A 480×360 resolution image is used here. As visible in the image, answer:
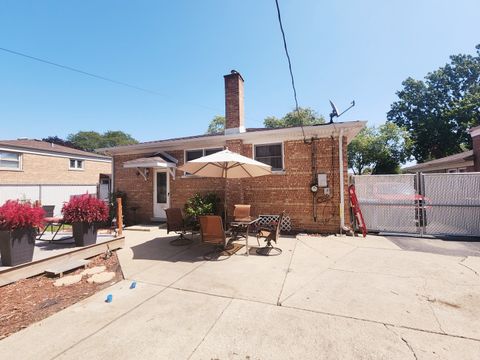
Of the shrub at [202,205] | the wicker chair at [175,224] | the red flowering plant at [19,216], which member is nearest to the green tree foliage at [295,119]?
the shrub at [202,205]

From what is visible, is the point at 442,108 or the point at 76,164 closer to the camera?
the point at 76,164

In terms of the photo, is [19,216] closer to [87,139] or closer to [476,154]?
[476,154]

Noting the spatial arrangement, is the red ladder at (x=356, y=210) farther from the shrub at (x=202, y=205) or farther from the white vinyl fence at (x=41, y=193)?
the white vinyl fence at (x=41, y=193)

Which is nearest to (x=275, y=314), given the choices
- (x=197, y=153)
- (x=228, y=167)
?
(x=228, y=167)

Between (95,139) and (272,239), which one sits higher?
(95,139)

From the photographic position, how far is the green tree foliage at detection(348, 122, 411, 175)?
28.0 meters

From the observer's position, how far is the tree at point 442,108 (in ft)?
99.1

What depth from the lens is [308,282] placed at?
4434mm

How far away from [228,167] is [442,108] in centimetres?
4085

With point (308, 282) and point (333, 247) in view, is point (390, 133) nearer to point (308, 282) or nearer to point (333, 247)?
point (333, 247)

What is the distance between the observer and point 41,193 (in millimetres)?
14977

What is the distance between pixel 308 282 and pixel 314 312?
3.49ft

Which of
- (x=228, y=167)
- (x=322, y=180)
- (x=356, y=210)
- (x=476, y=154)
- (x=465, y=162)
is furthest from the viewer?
(x=465, y=162)

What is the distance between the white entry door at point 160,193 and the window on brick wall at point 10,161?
40.4ft
